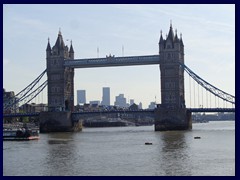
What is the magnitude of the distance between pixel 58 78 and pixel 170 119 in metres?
23.6

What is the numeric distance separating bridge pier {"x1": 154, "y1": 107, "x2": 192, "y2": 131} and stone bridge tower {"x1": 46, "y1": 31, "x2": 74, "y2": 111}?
1929 cm

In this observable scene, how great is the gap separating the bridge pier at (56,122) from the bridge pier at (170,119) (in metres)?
15.4

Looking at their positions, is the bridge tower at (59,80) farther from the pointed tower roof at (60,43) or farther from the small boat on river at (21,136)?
the small boat on river at (21,136)

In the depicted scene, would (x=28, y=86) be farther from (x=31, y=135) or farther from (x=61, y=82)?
(x=31, y=135)

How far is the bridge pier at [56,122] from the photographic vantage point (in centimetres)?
8425

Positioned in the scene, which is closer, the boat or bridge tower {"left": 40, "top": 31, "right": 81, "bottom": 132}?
the boat

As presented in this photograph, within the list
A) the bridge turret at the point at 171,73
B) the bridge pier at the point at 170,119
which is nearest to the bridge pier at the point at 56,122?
the bridge pier at the point at 170,119

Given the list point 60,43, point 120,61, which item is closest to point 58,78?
point 60,43

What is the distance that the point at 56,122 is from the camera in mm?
84688

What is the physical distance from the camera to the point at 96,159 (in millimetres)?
31312

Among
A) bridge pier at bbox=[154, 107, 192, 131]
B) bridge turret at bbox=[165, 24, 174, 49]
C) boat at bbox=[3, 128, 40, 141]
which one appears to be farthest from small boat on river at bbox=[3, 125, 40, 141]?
bridge turret at bbox=[165, 24, 174, 49]

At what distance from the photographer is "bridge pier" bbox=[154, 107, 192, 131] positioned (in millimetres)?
79438

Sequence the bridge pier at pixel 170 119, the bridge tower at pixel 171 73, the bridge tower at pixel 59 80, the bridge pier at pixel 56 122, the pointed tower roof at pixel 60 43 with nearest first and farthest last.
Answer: the bridge pier at pixel 170 119 < the bridge pier at pixel 56 122 < the bridge tower at pixel 171 73 < the bridge tower at pixel 59 80 < the pointed tower roof at pixel 60 43

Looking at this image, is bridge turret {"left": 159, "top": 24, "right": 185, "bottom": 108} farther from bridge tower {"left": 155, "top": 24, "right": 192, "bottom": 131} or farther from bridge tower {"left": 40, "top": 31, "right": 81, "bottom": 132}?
bridge tower {"left": 40, "top": 31, "right": 81, "bottom": 132}
